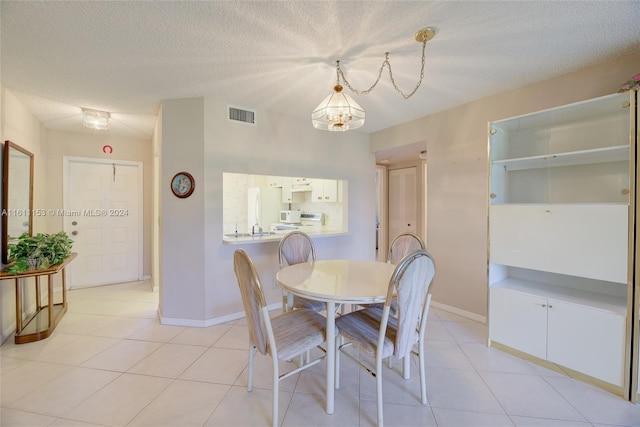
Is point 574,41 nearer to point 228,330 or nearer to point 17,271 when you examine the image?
point 228,330

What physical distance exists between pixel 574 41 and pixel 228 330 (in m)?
3.83

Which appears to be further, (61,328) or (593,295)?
(61,328)

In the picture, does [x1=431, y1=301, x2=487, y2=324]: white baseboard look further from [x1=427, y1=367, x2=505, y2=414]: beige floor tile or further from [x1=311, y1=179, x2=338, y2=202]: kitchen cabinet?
[x1=311, y1=179, x2=338, y2=202]: kitchen cabinet

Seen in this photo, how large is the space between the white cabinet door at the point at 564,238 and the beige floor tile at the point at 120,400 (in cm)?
296

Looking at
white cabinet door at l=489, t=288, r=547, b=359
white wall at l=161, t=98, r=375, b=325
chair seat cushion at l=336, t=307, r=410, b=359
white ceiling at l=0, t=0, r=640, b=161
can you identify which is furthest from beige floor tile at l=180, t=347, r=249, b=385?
white ceiling at l=0, t=0, r=640, b=161

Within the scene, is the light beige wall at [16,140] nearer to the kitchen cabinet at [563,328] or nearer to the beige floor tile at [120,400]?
the beige floor tile at [120,400]

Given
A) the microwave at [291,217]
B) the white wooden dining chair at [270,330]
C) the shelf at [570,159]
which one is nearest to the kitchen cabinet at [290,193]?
the microwave at [291,217]

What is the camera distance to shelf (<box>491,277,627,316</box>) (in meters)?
2.00

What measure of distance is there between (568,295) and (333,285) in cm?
196

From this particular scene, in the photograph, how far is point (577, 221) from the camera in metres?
2.07

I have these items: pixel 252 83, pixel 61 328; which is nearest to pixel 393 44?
pixel 252 83

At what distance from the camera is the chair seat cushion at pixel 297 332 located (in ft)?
5.55

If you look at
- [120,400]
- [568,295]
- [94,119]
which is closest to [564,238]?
[568,295]

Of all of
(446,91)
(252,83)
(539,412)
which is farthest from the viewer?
(446,91)
